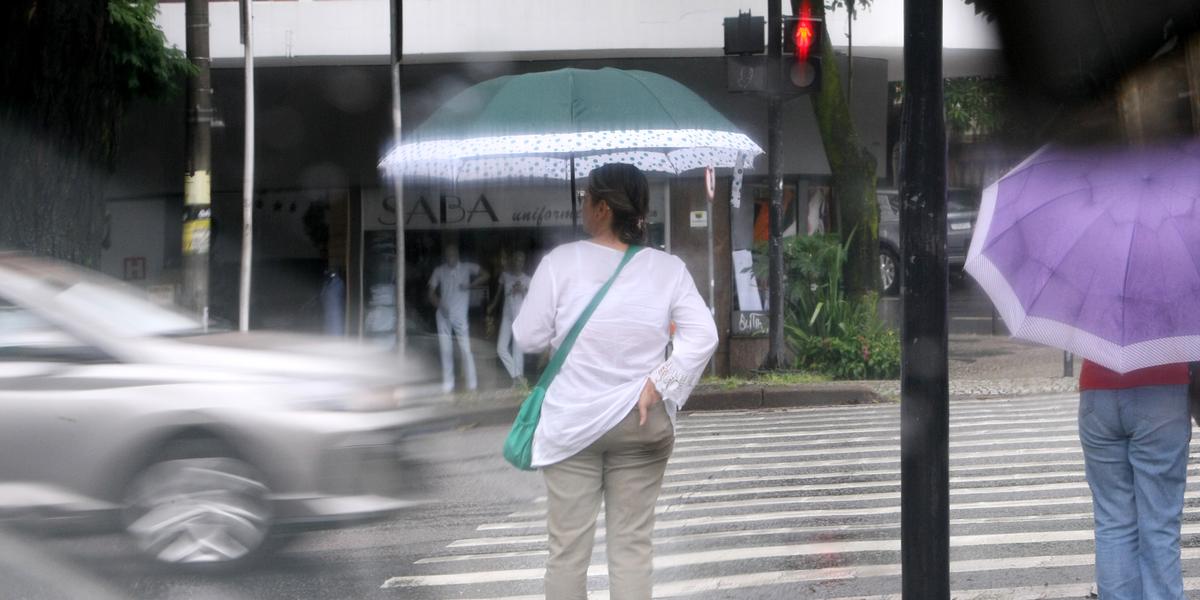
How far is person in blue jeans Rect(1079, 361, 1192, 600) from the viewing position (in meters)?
4.18

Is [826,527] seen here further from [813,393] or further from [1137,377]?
[813,393]

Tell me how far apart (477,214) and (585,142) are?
5665 millimetres

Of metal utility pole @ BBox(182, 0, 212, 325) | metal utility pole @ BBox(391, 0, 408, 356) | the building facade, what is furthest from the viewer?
the building facade

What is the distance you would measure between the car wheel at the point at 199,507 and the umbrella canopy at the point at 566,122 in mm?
5247

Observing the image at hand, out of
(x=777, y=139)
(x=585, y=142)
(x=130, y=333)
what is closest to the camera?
(x=130, y=333)

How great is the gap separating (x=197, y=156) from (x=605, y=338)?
364 inches

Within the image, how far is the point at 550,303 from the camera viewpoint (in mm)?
4195

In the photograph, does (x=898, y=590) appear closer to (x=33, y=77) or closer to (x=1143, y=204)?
(x=1143, y=204)

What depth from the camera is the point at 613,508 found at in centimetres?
425

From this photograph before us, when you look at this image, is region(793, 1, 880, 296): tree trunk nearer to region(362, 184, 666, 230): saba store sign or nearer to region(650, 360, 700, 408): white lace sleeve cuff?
region(362, 184, 666, 230): saba store sign

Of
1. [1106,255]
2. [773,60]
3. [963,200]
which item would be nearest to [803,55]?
[773,60]

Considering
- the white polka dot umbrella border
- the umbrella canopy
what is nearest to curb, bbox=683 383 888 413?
the white polka dot umbrella border

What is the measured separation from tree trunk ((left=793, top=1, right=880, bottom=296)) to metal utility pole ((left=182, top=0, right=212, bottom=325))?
6630 millimetres

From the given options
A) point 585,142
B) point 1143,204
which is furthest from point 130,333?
point 585,142
